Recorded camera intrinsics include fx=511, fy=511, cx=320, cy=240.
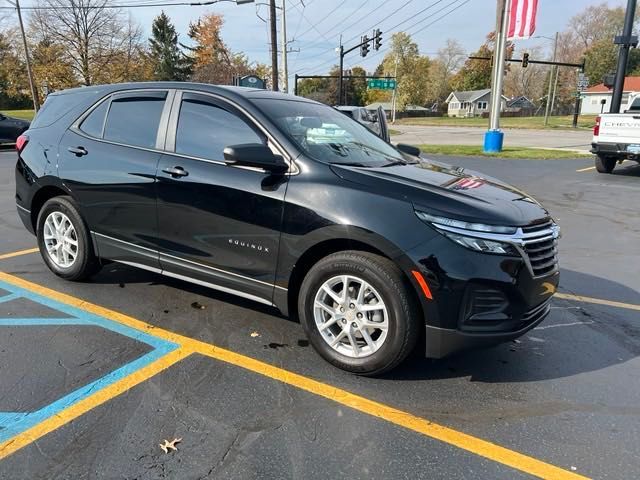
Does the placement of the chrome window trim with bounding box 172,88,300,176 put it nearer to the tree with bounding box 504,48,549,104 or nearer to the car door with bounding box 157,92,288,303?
the car door with bounding box 157,92,288,303

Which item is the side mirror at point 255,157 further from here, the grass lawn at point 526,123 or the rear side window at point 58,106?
the grass lawn at point 526,123

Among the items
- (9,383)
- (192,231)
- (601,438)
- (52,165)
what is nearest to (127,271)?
(52,165)

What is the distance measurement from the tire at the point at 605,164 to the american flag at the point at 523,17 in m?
5.31

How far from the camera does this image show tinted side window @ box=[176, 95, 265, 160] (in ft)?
12.0

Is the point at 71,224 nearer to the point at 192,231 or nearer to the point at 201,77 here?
the point at 192,231

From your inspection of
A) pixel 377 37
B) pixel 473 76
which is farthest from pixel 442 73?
pixel 377 37

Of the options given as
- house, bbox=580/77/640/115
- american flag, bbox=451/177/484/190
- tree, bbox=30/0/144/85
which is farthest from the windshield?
house, bbox=580/77/640/115

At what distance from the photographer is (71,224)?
15.0 feet

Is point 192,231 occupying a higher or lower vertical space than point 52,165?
lower

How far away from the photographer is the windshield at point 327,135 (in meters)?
3.57

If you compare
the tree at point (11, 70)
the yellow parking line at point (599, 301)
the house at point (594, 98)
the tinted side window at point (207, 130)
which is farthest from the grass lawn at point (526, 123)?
the tinted side window at point (207, 130)

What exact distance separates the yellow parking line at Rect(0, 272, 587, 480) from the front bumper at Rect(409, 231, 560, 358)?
0.44 m

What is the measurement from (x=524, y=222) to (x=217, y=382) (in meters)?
2.10

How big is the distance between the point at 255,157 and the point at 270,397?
148cm
